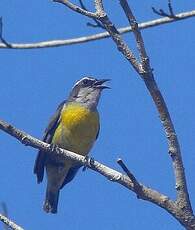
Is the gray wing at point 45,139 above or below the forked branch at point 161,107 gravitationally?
above

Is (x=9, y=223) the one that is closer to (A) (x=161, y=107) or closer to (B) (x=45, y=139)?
(A) (x=161, y=107)

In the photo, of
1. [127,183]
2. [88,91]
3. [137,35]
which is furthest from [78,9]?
[88,91]

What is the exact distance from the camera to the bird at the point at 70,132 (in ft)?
29.6

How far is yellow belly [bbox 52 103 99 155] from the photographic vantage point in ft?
29.5

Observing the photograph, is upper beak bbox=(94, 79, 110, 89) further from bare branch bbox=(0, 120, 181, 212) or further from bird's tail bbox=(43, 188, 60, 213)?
bare branch bbox=(0, 120, 181, 212)

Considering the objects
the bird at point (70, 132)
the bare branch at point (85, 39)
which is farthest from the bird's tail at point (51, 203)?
the bare branch at point (85, 39)

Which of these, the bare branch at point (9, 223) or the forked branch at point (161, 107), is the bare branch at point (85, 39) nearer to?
the forked branch at point (161, 107)

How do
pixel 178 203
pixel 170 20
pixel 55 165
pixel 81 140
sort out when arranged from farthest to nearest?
pixel 55 165 → pixel 81 140 → pixel 170 20 → pixel 178 203

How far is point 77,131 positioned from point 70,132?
0.30 ft

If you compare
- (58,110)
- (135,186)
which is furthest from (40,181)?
(135,186)

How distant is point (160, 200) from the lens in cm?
399

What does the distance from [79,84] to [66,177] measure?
1.30 meters

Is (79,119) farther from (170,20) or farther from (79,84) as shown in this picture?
(170,20)

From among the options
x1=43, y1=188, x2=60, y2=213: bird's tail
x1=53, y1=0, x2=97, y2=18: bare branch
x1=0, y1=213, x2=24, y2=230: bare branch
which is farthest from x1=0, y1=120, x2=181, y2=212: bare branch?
x1=43, y1=188, x2=60, y2=213: bird's tail
